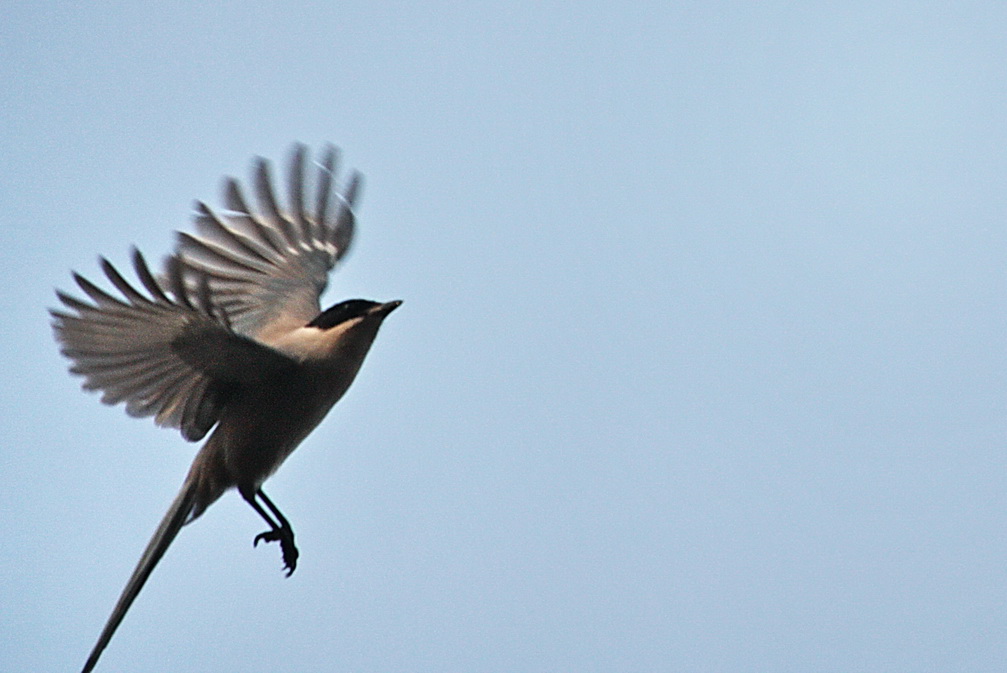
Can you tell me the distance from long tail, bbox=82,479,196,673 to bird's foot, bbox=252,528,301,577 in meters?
0.16

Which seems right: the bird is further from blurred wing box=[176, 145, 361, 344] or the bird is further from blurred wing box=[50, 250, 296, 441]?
blurred wing box=[176, 145, 361, 344]

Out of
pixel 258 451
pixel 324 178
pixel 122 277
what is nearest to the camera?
pixel 122 277

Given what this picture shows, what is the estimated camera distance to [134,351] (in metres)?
2.51

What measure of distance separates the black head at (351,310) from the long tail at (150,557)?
41 cm

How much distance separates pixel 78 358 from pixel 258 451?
0.40m

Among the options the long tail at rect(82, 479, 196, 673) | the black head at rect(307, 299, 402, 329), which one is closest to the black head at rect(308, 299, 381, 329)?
the black head at rect(307, 299, 402, 329)

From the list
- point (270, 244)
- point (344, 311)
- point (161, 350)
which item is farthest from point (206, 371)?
point (270, 244)

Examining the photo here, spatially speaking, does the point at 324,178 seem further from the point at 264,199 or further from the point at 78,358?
the point at 78,358

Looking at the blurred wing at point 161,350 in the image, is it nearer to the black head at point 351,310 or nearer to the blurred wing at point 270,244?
the black head at point 351,310

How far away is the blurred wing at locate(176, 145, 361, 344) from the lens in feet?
10.2

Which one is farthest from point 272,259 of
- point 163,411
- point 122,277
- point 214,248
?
point 122,277

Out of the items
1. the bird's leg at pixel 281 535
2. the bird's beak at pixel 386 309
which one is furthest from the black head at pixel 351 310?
the bird's leg at pixel 281 535

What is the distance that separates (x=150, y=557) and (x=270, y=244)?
1.00 meters

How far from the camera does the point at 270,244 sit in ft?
10.5
